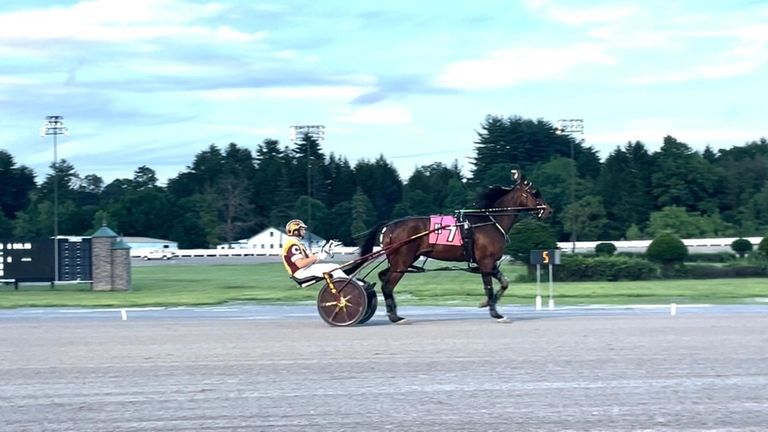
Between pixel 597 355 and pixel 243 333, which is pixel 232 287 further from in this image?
pixel 597 355

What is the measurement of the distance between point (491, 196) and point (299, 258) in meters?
3.32

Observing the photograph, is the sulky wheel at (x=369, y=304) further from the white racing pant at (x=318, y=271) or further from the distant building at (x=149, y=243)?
the distant building at (x=149, y=243)

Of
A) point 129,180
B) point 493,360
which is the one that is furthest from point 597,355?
point 129,180

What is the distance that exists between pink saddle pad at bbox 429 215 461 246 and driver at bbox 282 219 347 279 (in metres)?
1.57

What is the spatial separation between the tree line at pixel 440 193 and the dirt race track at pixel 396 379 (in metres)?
44.2

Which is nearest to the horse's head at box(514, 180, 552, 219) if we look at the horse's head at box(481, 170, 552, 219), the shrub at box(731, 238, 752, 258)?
the horse's head at box(481, 170, 552, 219)

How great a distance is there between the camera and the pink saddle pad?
17.7m

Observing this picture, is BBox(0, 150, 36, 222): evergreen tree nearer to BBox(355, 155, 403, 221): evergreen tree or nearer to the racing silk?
BBox(355, 155, 403, 221): evergreen tree

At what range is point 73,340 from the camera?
15898 mm

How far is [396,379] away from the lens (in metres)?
11.0

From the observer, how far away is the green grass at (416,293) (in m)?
28.2

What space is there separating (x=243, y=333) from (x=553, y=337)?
454 cm

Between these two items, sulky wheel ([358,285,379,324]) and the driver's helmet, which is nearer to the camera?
the driver's helmet

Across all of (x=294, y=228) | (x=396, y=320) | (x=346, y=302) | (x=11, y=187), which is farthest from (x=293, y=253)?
(x=11, y=187)
